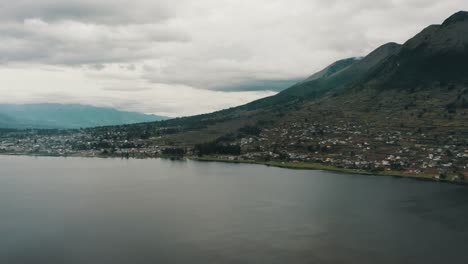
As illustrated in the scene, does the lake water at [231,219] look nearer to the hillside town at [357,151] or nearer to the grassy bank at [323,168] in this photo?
the grassy bank at [323,168]

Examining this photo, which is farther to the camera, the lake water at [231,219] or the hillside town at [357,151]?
the hillside town at [357,151]

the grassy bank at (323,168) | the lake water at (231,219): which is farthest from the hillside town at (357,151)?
the lake water at (231,219)

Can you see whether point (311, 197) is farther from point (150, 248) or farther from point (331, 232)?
point (150, 248)

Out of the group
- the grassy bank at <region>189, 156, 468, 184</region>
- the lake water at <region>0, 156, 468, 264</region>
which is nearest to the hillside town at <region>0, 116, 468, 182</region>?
the grassy bank at <region>189, 156, 468, 184</region>

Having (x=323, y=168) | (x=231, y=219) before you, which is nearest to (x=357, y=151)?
(x=323, y=168)

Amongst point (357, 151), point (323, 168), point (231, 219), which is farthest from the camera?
point (357, 151)

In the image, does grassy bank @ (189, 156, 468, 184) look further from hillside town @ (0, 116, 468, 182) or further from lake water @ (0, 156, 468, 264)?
lake water @ (0, 156, 468, 264)

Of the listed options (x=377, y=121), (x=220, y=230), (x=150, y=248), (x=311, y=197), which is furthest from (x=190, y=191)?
(x=377, y=121)

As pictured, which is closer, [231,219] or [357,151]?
[231,219]

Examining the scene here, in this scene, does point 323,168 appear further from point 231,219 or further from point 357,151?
point 231,219
